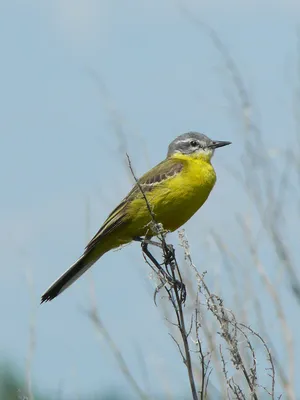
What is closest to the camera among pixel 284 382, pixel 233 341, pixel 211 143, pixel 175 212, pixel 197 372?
pixel 233 341

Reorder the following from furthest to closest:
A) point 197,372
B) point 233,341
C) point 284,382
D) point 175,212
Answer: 1. point 175,212
2. point 197,372
3. point 284,382
4. point 233,341

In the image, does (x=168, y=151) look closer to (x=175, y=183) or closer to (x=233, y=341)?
(x=175, y=183)

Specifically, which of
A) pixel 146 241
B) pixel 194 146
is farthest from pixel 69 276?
pixel 194 146

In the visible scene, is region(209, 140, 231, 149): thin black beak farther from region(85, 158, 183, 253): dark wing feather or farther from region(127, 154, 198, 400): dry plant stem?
region(127, 154, 198, 400): dry plant stem

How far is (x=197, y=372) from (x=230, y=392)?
62.3 inches

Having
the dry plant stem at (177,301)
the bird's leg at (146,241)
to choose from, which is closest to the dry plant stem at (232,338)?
the dry plant stem at (177,301)

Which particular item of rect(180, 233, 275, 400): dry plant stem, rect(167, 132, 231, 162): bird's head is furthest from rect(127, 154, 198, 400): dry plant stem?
rect(167, 132, 231, 162): bird's head

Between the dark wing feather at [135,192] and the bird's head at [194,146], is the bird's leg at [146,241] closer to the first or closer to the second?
the dark wing feather at [135,192]

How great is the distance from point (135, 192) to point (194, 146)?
110 centimetres

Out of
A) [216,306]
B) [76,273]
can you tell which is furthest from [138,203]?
A: [216,306]

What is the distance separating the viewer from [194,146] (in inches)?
281

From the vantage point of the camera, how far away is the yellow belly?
19.8 ft

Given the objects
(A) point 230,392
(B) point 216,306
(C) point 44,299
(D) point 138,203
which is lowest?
(A) point 230,392

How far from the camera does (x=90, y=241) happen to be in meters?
6.18
